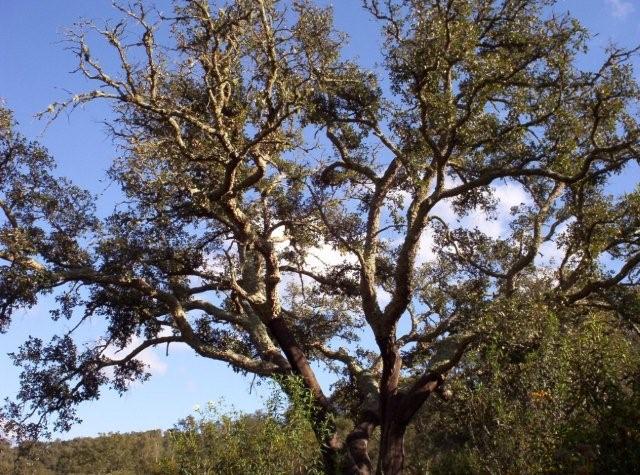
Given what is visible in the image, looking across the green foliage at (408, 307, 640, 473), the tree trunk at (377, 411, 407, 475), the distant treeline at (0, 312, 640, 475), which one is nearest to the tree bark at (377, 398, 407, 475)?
the tree trunk at (377, 411, 407, 475)

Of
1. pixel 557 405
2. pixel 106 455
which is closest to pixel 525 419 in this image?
pixel 557 405

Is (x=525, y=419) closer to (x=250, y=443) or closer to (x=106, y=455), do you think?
(x=250, y=443)

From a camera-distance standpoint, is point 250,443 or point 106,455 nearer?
point 250,443

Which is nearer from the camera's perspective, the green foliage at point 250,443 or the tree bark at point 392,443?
the green foliage at point 250,443

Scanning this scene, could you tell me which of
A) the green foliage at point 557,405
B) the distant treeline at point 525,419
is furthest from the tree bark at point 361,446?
the green foliage at point 557,405

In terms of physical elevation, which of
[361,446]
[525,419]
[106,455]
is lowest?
[525,419]

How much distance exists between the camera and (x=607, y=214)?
1291 cm

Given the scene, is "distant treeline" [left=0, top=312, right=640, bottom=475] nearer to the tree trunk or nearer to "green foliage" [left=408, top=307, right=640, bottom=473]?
"green foliage" [left=408, top=307, right=640, bottom=473]

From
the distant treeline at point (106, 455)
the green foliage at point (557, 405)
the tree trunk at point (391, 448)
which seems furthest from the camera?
the distant treeline at point (106, 455)

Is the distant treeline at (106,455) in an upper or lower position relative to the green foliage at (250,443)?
upper

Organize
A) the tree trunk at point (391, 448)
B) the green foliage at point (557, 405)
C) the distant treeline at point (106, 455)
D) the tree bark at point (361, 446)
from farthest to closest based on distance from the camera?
the distant treeline at point (106, 455) → the tree trunk at point (391, 448) → the tree bark at point (361, 446) → the green foliage at point (557, 405)

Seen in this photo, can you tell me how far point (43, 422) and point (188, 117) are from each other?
736 cm

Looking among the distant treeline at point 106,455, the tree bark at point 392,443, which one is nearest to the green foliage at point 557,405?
the tree bark at point 392,443

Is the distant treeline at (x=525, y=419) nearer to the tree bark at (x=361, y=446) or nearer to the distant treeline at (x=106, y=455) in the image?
the tree bark at (x=361, y=446)
